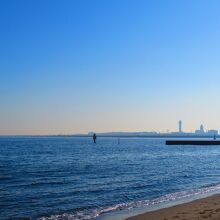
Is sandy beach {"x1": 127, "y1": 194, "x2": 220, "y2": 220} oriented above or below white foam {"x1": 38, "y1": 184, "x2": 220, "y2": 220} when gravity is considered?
above

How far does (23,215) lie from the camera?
19.9m

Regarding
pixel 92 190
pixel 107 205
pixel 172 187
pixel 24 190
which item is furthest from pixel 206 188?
pixel 24 190

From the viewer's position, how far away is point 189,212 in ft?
59.8

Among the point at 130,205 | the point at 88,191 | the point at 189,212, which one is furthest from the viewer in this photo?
the point at 88,191

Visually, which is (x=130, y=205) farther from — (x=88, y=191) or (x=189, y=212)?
(x=88, y=191)

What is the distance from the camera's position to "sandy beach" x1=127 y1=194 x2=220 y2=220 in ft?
55.2

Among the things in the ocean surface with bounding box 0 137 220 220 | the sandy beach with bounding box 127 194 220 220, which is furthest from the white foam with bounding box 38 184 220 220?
the sandy beach with bounding box 127 194 220 220

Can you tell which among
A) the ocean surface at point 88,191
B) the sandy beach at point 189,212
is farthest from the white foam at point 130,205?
the sandy beach at point 189,212

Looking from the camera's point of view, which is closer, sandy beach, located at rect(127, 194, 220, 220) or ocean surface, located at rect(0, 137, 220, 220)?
sandy beach, located at rect(127, 194, 220, 220)

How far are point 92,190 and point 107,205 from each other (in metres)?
5.48

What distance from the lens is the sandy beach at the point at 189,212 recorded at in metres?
16.8

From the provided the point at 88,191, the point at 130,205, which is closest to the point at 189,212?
the point at 130,205

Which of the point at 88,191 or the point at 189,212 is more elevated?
the point at 189,212

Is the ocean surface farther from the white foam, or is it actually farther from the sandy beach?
the sandy beach
